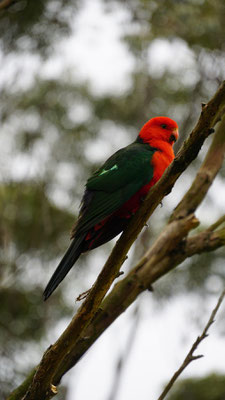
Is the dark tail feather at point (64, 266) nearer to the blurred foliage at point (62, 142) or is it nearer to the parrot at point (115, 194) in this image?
the parrot at point (115, 194)

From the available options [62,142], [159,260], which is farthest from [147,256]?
[62,142]

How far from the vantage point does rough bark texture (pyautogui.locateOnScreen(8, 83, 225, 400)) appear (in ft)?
7.28

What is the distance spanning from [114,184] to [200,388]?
293 inches

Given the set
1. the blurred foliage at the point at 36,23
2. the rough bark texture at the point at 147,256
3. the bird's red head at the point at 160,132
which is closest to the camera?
the rough bark texture at the point at 147,256

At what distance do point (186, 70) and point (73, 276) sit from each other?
3.94m

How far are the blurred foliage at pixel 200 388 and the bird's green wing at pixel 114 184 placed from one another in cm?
696

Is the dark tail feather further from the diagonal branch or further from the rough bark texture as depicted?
the diagonal branch

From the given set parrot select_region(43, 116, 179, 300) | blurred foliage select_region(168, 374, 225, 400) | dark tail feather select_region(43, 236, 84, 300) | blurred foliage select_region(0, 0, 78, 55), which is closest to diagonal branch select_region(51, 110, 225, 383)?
parrot select_region(43, 116, 179, 300)

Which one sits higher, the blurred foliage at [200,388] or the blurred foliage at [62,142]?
the blurred foliage at [62,142]

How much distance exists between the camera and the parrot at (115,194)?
9.35 ft

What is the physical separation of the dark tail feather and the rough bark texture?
24cm

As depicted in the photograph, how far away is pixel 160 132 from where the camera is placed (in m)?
3.61

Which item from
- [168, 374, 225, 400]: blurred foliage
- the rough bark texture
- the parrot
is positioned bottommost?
the rough bark texture

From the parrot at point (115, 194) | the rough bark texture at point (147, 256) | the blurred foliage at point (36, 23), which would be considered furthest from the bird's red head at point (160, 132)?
the blurred foliage at point (36, 23)
